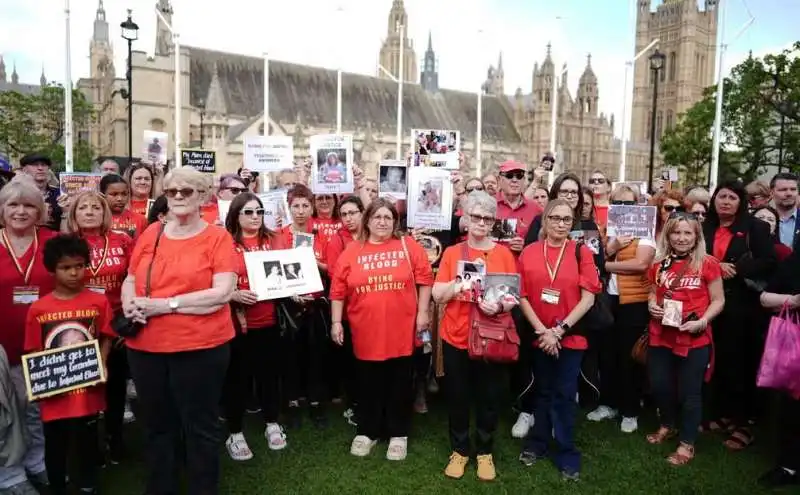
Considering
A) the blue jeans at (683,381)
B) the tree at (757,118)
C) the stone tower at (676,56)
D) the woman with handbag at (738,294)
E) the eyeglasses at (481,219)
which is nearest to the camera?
the eyeglasses at (481,219)

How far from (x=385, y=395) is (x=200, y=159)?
17.5ft

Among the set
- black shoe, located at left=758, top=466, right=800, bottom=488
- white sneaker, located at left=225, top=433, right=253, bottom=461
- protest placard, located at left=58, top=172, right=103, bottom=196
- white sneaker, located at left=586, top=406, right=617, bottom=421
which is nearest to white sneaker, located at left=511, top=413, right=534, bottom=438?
white sneaker, located at left=586, top=406, right=617, bottom=421

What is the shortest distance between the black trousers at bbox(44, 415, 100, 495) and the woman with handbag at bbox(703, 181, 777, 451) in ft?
17.9

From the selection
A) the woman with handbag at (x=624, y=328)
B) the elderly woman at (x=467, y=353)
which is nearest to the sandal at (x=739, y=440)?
the woman with handbag at (x=624, y=328)

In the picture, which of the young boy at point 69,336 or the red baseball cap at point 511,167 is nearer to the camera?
the young boy at point 69,336

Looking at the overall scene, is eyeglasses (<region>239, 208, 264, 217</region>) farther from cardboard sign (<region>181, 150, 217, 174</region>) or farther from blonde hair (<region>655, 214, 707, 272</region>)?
cardboard sign (<region>181, 150, 217, 174</region>)

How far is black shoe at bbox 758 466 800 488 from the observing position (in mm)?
4629

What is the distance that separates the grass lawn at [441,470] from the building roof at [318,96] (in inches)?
2068

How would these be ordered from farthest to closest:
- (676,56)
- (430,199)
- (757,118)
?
(676,56) < (757,118) < (430,199)

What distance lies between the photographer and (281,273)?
16.3ft

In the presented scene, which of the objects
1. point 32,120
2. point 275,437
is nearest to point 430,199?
point 275,437

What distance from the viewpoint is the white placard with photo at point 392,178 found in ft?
21.8

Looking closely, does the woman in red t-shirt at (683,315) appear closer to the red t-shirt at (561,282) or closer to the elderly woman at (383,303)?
the red t-shirt at (561,282)

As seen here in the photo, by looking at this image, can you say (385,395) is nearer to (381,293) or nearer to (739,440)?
(381,293)
